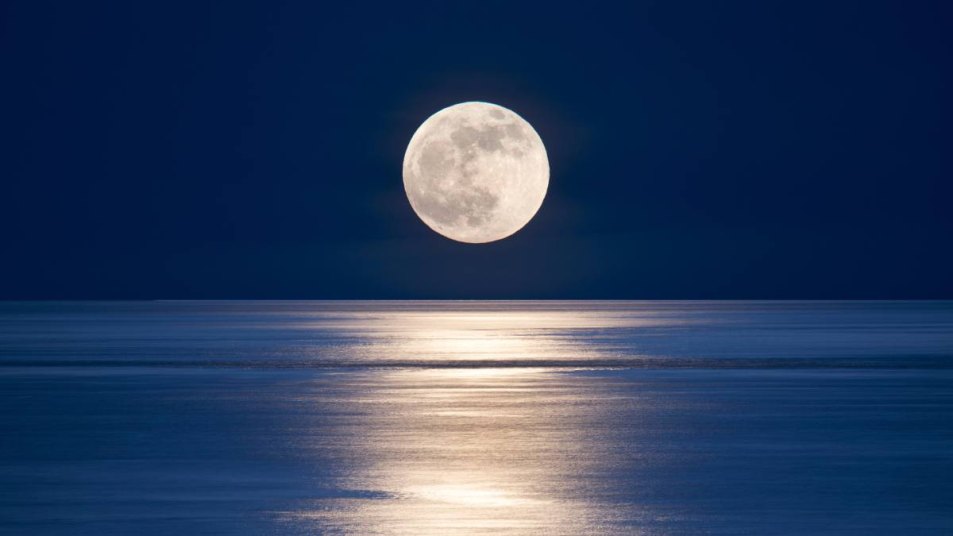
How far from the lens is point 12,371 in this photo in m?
29.8

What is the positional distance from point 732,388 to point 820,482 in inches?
457

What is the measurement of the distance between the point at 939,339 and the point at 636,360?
619 inches

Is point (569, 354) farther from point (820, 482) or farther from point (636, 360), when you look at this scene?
point (820, 482)

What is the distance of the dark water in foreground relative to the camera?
12.0 meters

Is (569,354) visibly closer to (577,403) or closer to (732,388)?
(732,388)

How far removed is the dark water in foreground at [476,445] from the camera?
473 inches

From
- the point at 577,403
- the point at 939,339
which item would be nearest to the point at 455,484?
the point at 577,403

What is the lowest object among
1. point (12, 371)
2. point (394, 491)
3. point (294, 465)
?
point (394, 491)

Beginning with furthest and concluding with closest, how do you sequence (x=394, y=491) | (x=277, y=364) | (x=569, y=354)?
(x=569, y=354) < (x=277, y=364) < (x=394, y=491)

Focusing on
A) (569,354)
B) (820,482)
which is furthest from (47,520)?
(569,354)

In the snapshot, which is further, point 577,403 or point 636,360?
point 636,360

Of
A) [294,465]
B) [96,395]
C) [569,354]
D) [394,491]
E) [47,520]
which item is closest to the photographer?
[47,520]

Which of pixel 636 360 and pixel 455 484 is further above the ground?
pixel 636 360

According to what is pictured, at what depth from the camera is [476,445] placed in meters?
16.7
